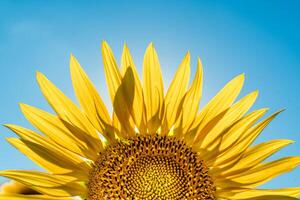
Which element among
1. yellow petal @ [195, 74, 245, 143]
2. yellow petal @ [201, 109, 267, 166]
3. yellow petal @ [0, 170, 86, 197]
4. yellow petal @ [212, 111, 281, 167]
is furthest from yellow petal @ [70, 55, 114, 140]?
yellow petal @ [212, 111, 281, 167]

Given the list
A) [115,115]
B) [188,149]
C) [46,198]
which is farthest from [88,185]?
[188,149]

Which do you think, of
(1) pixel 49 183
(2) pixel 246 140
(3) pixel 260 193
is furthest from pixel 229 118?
(1) pixel 49 183

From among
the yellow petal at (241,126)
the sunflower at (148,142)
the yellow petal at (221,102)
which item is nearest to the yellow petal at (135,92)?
the sunflower at (148,142)

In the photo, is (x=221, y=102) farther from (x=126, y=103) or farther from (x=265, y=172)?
(x=126, y=103)

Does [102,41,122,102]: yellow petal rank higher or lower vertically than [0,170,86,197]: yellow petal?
higher

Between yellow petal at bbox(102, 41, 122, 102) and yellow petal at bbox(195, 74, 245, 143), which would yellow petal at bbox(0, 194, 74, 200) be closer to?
yellow petal at bbox(102, 41, 122, 102)
